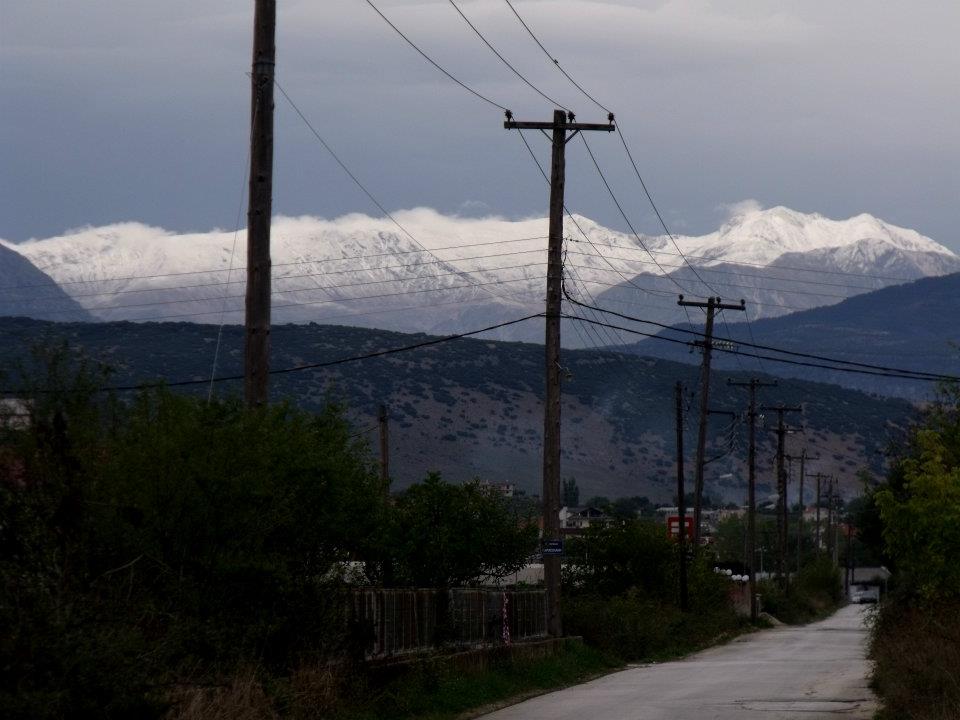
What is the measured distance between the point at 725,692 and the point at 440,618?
4.90 meters

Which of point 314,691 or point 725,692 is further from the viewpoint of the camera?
point 725,692

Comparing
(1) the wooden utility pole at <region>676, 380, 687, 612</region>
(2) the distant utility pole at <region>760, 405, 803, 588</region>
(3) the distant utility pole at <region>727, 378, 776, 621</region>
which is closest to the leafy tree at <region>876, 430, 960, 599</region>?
(1) the wooden utility pole at <region>676, 380, 687, 612</region>

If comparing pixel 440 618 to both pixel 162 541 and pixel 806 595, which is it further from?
pixel 806 595

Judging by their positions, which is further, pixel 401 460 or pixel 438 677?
pixel 401 460

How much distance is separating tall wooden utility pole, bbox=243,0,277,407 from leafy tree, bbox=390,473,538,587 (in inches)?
455

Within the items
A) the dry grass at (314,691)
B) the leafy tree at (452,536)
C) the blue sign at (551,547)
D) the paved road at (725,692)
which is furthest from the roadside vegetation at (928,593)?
the leafy tree at (452,536)

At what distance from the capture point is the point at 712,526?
169 m

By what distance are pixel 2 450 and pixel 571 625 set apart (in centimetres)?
2733

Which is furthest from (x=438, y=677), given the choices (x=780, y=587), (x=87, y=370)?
(x=780, y=587)

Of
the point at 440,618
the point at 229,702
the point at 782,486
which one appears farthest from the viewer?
the point at 782,486

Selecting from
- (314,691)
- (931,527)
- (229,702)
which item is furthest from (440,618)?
(229,702)

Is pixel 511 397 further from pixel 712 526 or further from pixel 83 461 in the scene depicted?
pixel 83 461

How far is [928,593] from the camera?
24875 mm

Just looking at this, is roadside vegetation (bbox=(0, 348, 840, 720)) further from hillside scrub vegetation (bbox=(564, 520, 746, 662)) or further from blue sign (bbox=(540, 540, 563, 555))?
hillside scrub vegetation (bbox=(564, 520, 746, 662))
